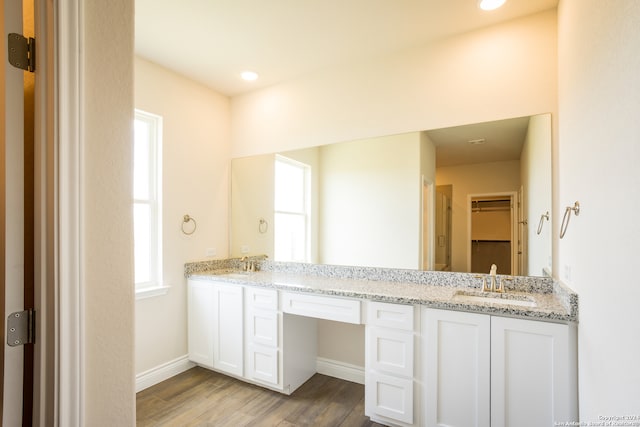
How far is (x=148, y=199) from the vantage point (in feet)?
9.08

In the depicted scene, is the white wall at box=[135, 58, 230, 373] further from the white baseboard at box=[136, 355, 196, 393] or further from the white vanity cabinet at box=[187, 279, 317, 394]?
the white vanity cabinet at box=[187, 279, 317, 394]

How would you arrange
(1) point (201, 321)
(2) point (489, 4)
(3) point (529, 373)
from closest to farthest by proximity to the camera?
(3) point (529, 373)
(2) point (489, 4)
(1) point (201, 321)

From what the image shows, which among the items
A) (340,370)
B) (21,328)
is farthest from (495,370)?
(21,328)

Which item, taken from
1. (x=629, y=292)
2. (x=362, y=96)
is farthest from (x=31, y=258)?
(x=362, y=96)

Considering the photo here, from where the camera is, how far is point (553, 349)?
62.7 inches

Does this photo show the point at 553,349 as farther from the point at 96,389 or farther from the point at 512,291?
the point at 96,389

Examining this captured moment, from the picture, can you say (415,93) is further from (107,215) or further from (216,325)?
(216,325)

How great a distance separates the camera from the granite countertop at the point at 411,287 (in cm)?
168

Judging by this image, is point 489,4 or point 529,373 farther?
point 489,4

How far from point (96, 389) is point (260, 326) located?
5.34 ft

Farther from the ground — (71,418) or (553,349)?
(71,418)

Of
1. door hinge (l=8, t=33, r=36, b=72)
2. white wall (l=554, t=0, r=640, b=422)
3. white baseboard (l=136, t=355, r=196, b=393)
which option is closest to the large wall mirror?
white wall (l=554, t=0, r=640, b=422)

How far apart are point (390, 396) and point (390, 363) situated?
22 cm

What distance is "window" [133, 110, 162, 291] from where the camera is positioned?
2707mm
